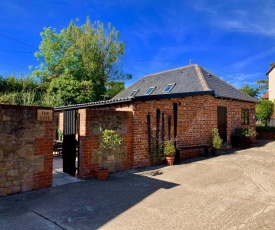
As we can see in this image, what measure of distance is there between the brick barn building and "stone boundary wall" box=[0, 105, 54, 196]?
1121 mm

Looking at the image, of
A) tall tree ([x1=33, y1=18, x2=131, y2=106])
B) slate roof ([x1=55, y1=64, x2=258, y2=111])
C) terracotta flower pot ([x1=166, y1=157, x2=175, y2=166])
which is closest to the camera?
terracotta flower pot ([x1=166, y1=157, x2=175, y2=166])

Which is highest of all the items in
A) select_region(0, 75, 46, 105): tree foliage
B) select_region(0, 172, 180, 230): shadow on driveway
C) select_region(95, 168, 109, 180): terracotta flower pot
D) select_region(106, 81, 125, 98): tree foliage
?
select_region(106, 81, 125, 98): tree foliage

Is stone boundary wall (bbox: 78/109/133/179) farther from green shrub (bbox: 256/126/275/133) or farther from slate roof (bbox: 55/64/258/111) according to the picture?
green shrub (bbox: 256/126/275/133)

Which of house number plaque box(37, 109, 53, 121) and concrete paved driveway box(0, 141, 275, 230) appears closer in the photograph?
concrete paved driveway box(0, 141, 275, 230)

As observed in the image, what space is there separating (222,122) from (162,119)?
5387 millimetres

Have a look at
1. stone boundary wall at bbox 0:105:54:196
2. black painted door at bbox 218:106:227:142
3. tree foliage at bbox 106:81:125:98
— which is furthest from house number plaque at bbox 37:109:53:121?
tree foliage at bbox 106:81:125:98

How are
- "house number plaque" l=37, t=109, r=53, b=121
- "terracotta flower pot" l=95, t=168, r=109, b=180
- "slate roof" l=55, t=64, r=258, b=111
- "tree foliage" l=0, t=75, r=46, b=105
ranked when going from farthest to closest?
"tree foliage" l=0, t=75, r=46, b=105
"slate roof" l=55, t=64, r=258, b=111
"terracotta flower pot" l=95, t=168, r=109, b=180
"house number plaque" l=37, t=109, r=53, b=121

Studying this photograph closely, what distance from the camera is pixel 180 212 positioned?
405 cm

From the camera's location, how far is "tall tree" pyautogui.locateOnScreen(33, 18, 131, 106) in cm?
2523

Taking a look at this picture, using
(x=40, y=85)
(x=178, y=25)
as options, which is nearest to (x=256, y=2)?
(x=178, y=25)

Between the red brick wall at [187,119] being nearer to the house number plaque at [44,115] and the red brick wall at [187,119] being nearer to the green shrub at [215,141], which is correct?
the green shrub at [215,141]

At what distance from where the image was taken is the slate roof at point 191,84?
12688 mm

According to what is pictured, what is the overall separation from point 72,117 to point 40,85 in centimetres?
1758

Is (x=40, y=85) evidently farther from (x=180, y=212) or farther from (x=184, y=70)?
(x=180, y=212)
